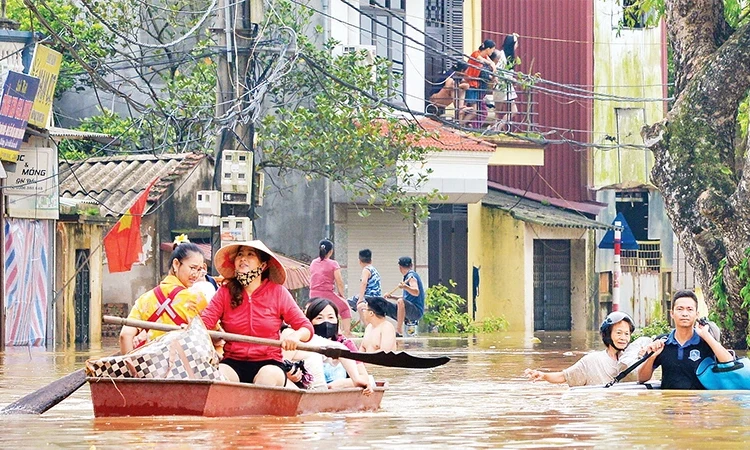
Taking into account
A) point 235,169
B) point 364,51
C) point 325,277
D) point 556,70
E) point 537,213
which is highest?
point 556,70

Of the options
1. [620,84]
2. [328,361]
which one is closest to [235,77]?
[328,361]

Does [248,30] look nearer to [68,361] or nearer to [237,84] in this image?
[237,84]

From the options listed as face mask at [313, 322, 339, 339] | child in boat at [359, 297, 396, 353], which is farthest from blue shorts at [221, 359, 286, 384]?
child in boat at [359, 297, 396, 353]

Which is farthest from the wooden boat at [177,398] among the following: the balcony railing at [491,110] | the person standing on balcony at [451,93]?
the person standing on balcony at [451,93]

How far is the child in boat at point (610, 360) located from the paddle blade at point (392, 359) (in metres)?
1.25

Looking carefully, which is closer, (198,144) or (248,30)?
(248,30)

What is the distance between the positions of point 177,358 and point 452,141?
2356 centimetres

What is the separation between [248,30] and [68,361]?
16.4ft

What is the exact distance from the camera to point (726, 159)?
2380cm

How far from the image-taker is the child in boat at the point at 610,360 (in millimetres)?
12734

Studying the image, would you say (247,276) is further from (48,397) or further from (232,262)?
(48,397)

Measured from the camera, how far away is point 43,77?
2341 centimetres

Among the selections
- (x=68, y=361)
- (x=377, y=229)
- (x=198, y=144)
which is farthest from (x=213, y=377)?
(x=377, y=229)

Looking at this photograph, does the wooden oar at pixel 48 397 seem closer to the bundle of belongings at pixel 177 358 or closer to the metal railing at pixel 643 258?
the bundle of belongings at pixel 177 358
